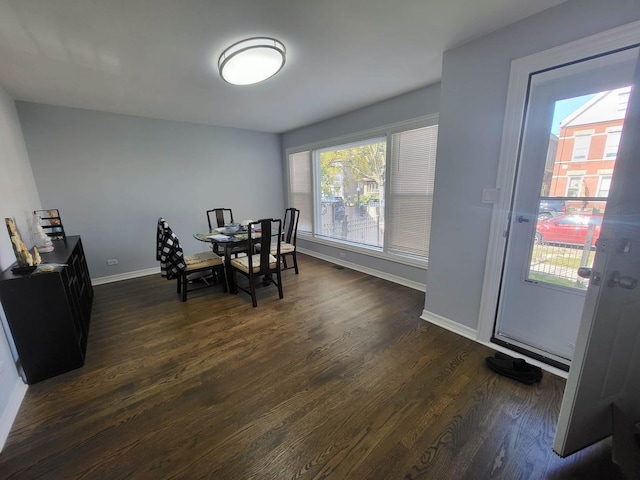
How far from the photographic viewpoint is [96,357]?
206cm

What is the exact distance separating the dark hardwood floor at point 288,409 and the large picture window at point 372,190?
1331 millimetres

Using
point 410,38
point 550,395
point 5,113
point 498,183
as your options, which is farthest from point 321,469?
point 5,113

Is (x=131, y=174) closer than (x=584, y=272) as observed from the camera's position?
No

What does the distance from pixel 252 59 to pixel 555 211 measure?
249cm

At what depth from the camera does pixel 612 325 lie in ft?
3.65

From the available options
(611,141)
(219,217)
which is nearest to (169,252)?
(219,217)

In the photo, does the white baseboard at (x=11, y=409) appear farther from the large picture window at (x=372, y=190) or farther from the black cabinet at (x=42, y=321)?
the large picture window at (x=372, y=190)

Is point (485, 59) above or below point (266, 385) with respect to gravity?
above

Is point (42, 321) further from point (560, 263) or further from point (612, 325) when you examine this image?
point (560, 263)

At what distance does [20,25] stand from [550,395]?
416 centimetres

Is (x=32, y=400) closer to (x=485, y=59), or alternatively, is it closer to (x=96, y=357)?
(x=96, y=357)

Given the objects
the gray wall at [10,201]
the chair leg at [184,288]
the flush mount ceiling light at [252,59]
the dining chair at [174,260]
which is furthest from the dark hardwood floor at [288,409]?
the flush mount ceiling light at [252,59]

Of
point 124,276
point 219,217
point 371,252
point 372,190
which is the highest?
point 372,190

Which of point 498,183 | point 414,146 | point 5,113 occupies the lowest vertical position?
point 498,183
